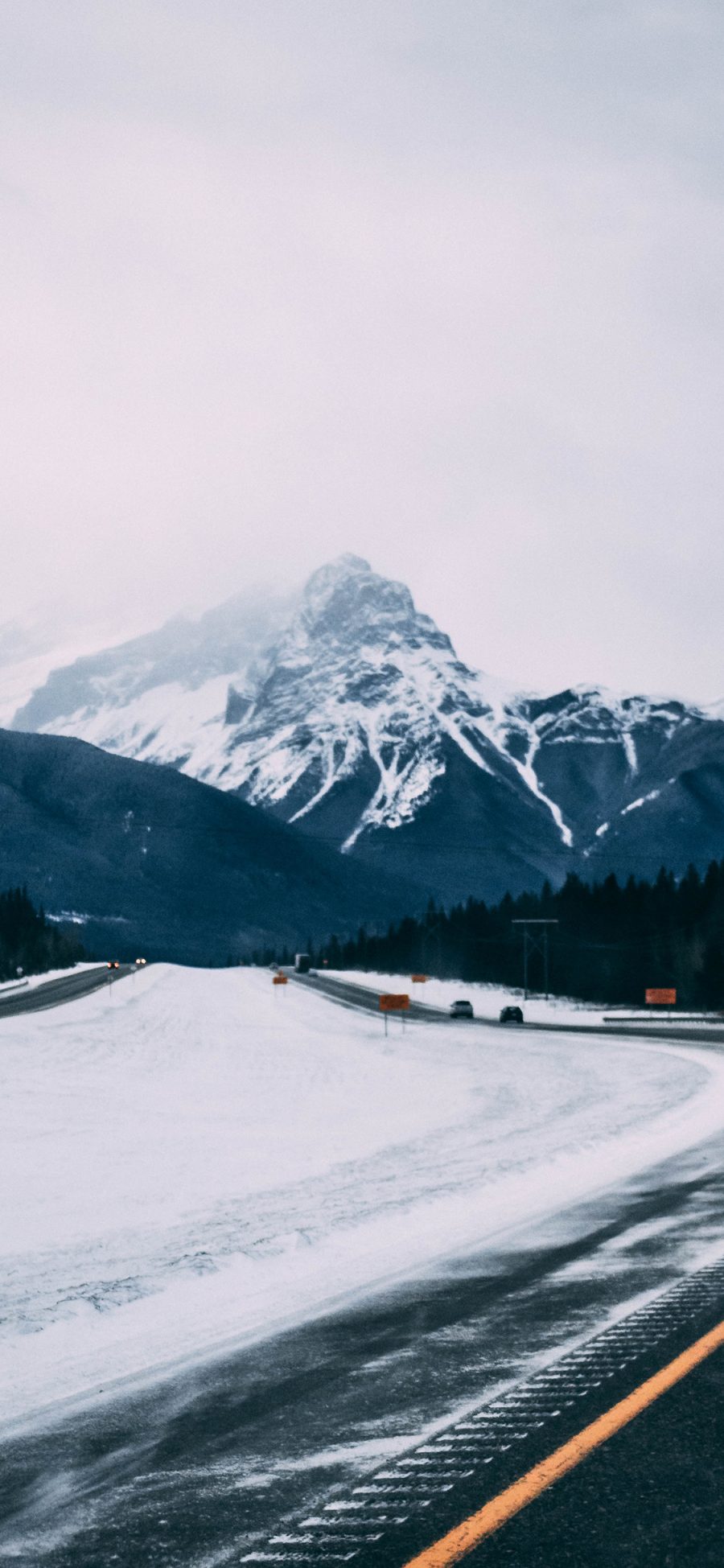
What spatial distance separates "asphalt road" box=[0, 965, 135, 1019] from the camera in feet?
241

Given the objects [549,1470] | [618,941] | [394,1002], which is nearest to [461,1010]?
[394,1002]

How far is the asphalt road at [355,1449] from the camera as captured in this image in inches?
203

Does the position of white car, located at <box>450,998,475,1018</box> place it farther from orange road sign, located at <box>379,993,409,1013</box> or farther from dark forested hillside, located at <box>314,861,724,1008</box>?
orange road sign, located at <box>379,993,409,1013</box>

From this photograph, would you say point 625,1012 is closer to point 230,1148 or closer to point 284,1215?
point 230,1148

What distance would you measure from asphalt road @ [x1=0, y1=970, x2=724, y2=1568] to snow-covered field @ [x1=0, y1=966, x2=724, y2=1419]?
2.40 feet

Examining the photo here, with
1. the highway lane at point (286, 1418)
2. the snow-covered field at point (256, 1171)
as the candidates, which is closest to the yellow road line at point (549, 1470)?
the highway lane at point (286, 1418)

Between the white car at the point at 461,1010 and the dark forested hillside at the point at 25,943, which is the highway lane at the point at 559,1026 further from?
the dark forested hillside at the point at 25,943

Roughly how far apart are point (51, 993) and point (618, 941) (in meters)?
65.5

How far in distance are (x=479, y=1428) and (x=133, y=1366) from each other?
2579 mm

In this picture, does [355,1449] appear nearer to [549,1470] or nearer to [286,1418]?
[286,1418]

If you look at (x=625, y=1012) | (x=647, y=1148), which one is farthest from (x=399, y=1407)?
(x=625, y=1012)

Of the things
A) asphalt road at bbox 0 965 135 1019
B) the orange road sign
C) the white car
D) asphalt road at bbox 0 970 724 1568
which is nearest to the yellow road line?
asphalt road at bbox 0 970 724 1568

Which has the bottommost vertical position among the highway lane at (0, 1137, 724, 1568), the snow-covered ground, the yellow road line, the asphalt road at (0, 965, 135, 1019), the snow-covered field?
the snow-covered ground

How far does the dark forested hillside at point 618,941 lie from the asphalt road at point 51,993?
152 ft
